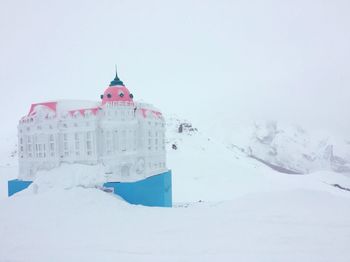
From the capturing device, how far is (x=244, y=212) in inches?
549

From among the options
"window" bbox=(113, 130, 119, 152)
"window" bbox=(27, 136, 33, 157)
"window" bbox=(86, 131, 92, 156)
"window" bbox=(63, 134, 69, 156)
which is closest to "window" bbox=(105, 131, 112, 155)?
"window" bbox=(113, 130, 119, 152)

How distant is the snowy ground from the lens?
908cm

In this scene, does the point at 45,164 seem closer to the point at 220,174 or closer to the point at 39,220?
the point at 39,220

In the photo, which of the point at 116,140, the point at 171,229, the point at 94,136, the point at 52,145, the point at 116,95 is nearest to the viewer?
the point at 171,229

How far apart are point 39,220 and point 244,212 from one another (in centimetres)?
1028

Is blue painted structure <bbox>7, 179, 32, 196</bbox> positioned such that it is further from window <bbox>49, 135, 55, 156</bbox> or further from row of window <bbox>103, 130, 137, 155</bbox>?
row of window <bbox>103, 130, 137, 155</bbox>

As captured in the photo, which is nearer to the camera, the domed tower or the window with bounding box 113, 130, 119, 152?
the domed tower

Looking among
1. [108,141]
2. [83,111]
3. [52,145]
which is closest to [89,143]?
[108,141]

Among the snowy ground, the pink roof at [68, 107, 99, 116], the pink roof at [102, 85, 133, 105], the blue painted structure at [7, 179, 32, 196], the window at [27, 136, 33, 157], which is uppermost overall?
the pink roof at [102, 85, 133, 105]

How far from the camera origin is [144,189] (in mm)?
18000

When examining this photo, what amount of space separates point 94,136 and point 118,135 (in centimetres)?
156

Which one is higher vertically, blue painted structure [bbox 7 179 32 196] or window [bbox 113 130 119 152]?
window [bbox 113 130 119 152]

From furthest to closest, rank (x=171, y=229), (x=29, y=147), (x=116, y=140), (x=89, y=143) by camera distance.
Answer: (x=29, y=147) → (x=116, y=140) → (x=89, y=143) → (x=171, y=229)

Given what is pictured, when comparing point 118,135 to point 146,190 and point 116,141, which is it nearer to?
point 116,141
